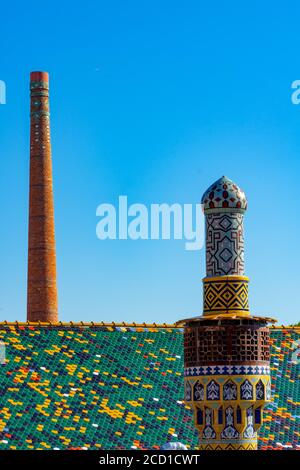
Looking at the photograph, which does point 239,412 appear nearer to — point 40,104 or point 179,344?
point 179,344

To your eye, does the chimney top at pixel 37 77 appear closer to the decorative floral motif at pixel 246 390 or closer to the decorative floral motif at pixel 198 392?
the decorative floral motif at pixel 198 392

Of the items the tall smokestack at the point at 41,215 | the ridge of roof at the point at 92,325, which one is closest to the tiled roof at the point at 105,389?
the ridge of roof at the point at 92,325

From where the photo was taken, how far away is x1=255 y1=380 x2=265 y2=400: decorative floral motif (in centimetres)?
1958

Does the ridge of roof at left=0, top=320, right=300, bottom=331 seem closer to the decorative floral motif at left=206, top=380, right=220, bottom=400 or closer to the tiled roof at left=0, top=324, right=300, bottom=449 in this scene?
the tiled roof at left=0, top=324, right=300, bottom=449

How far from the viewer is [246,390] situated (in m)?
19.5

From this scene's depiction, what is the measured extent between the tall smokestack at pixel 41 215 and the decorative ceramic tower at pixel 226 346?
19822mm

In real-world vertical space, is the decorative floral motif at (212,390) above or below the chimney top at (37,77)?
below

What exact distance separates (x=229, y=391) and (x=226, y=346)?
644mm

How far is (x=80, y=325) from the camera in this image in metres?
26.7

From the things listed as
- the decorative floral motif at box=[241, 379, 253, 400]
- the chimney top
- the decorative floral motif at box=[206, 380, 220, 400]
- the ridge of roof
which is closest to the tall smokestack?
the chimney top

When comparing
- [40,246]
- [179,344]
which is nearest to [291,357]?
[179,344]

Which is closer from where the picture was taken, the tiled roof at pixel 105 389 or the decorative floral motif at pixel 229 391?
the decorative floral motif at pixel 229 391

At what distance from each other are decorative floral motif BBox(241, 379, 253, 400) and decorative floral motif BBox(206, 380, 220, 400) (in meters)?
0.35

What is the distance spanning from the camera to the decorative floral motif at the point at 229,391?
1942cm
